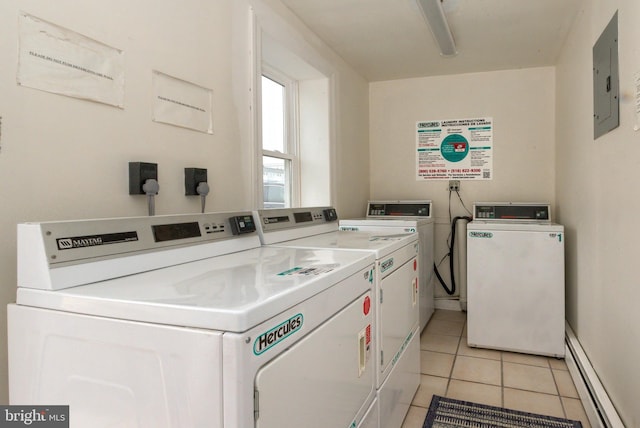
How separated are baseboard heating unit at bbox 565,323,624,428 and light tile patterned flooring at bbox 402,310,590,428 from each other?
5 cm

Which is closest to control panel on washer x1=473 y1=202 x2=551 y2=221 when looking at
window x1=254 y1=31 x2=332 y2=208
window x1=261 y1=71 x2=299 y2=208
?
window x1=254 y1=31 x2=332 y2=208

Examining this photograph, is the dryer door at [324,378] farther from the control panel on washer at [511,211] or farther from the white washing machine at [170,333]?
the control panel on washer at [511,211]

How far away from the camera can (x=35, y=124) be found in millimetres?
1181

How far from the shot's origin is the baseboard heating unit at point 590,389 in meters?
1.77

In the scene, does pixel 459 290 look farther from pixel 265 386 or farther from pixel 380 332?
pixel 265 386

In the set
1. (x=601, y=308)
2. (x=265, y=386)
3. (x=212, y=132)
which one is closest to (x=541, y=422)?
(x=601, y=308)

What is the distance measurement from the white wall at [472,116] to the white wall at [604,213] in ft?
1.69

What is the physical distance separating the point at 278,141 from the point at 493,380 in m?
2.16

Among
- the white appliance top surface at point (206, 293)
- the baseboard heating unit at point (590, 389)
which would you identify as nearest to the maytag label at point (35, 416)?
the white appliance top surface at point (206, 293)

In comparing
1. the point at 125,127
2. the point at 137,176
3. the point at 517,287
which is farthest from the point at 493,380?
the point at 125,127

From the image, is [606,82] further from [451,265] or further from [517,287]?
[451,265]

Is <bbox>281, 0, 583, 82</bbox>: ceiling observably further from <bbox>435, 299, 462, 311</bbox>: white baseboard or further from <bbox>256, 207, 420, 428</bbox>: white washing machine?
<bbox>435, 299, 462, 311</bbox>: white baseboard

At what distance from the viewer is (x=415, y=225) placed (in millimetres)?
2844

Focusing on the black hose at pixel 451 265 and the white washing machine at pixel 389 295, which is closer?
the white washing machine at pixel 389 295
